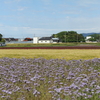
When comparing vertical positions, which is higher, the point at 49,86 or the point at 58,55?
the point at 49,86

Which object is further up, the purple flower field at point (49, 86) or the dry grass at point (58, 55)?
the purple flower field at point (49, 86)

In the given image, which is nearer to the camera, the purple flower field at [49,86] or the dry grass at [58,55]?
the purple flower field at [49,86]

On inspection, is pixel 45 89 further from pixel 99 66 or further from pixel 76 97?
pixel 99 66

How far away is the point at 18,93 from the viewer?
6.06 m

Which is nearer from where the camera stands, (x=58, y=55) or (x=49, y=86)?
(x=49, y=86)

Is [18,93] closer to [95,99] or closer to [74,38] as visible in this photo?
[95,99]

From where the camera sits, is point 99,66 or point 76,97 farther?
point 99,66

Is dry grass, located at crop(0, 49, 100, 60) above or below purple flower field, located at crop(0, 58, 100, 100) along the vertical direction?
below

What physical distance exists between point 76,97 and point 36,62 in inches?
319

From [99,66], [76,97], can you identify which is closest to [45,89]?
[76,97]

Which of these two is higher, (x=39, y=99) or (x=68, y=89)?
(x=68, y=89)

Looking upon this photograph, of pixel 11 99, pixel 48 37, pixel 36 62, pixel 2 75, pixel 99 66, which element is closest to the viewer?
pixel 11 99

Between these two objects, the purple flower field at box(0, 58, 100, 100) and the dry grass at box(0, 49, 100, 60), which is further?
the dry grass at box(0, 49, 100, 60)

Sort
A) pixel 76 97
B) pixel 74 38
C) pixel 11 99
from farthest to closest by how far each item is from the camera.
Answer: pixel 74 38, pixel 11 99, pixel 76 97
